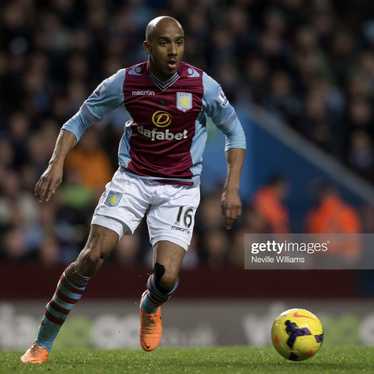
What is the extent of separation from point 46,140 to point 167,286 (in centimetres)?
559

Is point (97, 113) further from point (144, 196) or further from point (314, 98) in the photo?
point (314, 98)

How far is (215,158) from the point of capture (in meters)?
14.6

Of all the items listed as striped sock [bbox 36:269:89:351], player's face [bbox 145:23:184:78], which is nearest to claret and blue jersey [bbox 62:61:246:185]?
player's face [bbox 145:23:184:78]

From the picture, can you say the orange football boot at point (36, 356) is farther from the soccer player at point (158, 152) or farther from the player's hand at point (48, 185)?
the player's hand at point (48, 185)

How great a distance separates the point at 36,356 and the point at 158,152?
1.58 m

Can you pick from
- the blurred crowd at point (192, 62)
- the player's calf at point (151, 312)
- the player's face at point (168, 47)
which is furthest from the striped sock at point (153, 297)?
the blurred crowd at point (192, 62)

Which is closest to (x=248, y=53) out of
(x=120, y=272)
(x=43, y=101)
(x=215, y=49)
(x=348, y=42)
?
(x=215, y=49)

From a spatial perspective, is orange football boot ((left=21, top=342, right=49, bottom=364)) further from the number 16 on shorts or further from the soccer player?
the number 16 on shorts

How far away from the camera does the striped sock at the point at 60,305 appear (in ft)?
25.3

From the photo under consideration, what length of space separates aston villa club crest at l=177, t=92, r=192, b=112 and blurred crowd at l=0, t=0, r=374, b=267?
4643 millimetres

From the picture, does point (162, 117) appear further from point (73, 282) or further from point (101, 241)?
point (73, 282)

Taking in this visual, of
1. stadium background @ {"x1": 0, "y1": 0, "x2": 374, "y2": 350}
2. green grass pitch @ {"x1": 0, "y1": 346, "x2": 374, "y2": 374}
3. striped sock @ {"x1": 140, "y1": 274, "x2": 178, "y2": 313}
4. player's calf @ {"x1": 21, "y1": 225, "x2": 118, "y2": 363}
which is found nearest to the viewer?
green grass pitch @ {"x1": 0, "y1": 346, "x2": 374, "y2": 374}

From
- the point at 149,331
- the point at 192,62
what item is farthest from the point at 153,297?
the point at 192,62

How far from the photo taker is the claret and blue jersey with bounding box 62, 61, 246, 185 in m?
8.01
